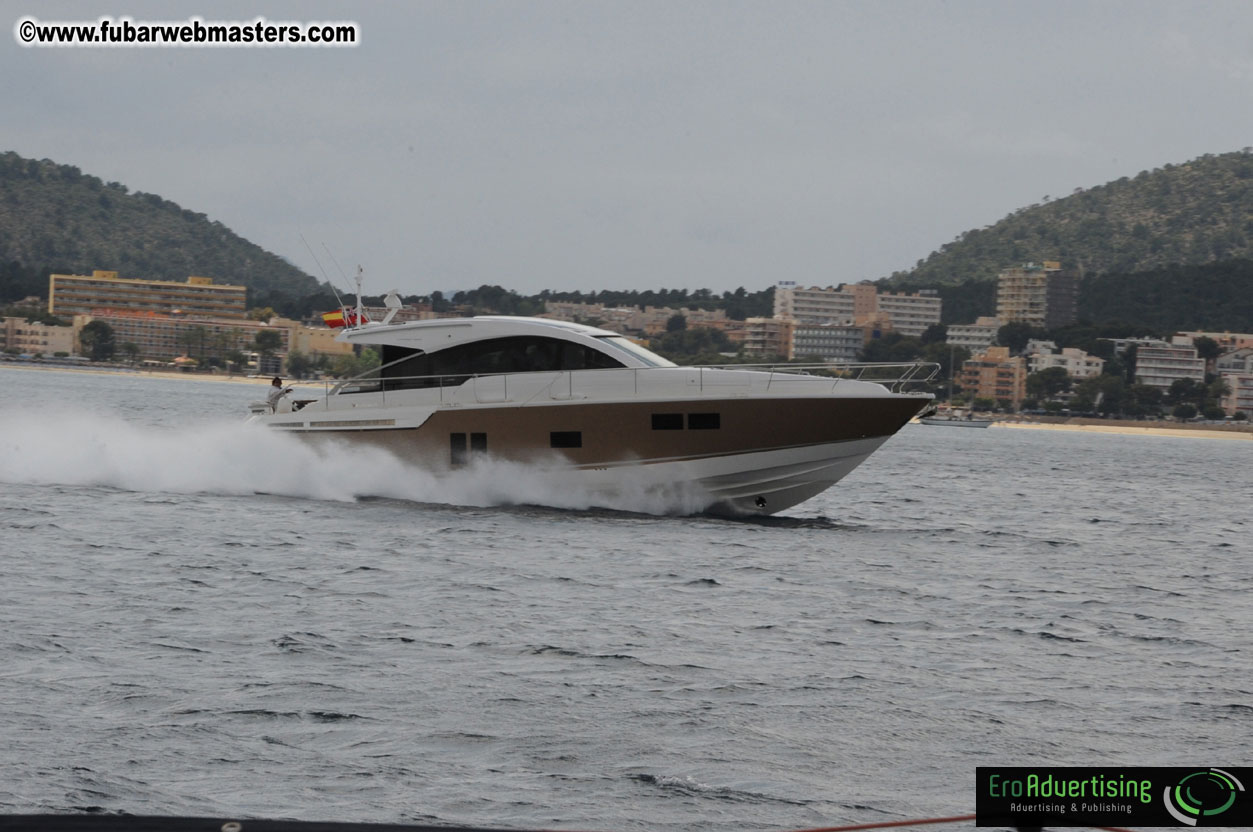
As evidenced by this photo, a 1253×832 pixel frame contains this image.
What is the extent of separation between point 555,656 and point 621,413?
8.96 m

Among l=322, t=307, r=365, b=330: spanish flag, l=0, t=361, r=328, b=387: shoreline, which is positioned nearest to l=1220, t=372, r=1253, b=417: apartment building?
l=0, t=361, r=328, b=387: shoreline

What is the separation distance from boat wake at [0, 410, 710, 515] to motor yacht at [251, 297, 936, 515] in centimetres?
19

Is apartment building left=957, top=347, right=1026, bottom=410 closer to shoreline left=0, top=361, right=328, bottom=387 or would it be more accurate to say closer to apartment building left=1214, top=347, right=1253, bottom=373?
apartment building left=1214, top=347, right=1253, bottom=373

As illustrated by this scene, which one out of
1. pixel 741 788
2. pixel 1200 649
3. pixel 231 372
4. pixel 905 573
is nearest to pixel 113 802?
pixel 741 788

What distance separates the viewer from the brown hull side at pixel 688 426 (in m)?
19.7

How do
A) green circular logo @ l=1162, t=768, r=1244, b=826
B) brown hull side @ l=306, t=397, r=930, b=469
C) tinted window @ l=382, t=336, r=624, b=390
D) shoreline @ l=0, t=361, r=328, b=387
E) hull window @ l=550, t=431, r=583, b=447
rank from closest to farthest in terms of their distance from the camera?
green circular logo @ l=1162, t=768, r=1244, b=826
brown hull side @ l=306, t=397, r=930, b=469
hull window @ l=550, t=431, r=583, b=447
tinted window @ l=382, t=336, r=624, b=390
shoreline @ l=0, t=361, r=328, b=387

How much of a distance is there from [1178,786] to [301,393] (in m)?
21.2

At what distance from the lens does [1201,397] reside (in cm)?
15800

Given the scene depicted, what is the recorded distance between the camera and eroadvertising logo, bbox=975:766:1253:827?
3072 millimetres

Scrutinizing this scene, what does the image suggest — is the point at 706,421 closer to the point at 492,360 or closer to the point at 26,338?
the point at 492,360

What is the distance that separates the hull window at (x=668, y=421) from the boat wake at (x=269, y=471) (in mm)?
796

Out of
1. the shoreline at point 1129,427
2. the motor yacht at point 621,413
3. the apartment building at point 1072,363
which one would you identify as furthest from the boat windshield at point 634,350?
the apartment building at point 1072,363

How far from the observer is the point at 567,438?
66.7ft

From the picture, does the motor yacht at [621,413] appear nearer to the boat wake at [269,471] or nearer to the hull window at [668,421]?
the hull window at [668,421]
